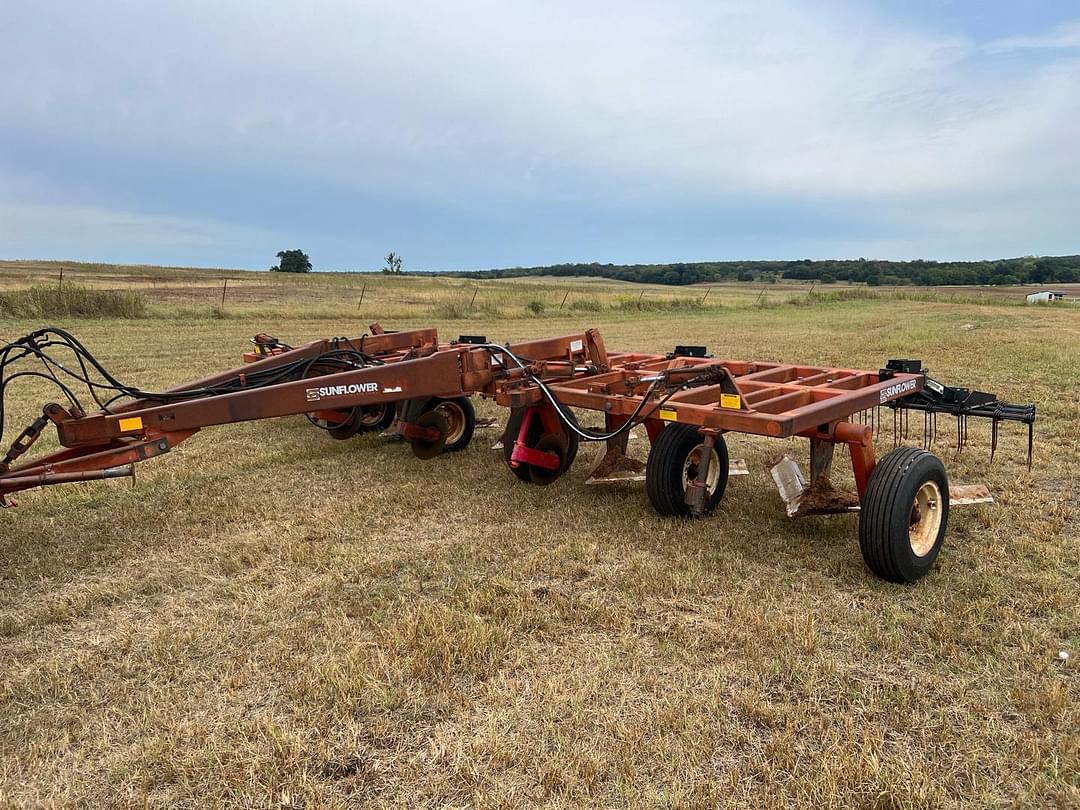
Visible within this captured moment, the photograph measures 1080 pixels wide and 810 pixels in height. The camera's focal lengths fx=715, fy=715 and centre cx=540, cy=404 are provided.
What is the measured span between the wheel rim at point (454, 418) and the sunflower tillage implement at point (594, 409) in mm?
261

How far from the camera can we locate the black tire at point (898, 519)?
3594mm

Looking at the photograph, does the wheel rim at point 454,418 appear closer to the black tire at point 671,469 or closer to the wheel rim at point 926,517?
the black tire at point 671,469

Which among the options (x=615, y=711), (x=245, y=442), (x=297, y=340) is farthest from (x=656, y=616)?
(x=297, y=340)

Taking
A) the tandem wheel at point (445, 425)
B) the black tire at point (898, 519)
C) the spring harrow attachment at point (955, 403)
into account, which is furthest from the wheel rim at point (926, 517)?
the tandem wheel at point (445, 425)

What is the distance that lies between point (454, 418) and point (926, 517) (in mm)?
4097

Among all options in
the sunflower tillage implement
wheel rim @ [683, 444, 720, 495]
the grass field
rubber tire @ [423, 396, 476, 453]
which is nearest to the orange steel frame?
the sunflower tillage implement

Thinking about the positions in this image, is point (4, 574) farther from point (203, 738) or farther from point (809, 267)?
point (809, 267)

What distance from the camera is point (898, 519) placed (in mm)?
3580

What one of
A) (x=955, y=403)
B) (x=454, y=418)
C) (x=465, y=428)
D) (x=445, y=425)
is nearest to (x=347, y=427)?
(x=454, y=418)

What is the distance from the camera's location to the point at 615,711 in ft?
8.73

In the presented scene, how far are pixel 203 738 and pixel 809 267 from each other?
308 feet

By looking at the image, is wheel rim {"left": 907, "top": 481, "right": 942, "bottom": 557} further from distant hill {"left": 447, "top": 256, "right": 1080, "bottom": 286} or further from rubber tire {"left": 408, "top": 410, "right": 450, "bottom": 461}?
distant hill {"left": 447, "top": 256, "right": 1080, "bottom": 286}

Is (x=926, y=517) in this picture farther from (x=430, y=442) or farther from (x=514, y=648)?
(x=430, y=442)

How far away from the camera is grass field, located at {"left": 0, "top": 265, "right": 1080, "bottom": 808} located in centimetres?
236
